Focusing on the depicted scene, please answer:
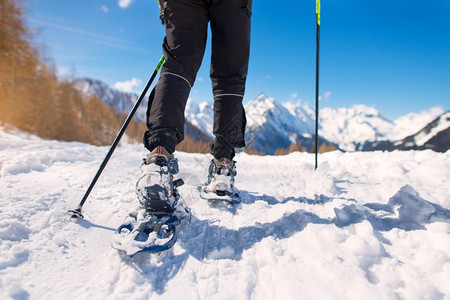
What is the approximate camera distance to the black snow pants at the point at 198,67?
1.30 meters

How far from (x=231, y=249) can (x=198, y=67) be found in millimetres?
1148

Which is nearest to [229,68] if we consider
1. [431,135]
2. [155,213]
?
[155,213]

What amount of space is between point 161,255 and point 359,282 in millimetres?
823

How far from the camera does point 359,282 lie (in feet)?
2.68

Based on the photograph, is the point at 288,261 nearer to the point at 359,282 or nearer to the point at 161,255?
the point at 359,282

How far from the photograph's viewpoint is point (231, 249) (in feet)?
3.70

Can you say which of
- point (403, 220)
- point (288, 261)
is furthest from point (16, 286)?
point (403, 220)

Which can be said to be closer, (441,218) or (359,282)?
(359,282)

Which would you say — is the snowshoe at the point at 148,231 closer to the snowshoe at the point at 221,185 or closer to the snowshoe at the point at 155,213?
the snowshoe at the point at 155,213

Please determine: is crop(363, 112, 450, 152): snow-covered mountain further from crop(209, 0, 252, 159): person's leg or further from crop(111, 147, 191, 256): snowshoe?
crop(111, 147, 191, 256): snowshoe

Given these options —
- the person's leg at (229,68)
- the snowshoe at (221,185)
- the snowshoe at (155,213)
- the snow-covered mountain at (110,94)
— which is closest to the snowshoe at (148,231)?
the snowshoe at (155,213)

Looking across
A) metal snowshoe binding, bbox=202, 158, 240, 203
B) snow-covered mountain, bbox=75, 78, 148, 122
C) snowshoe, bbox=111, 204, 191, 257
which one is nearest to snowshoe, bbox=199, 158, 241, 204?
metal snowshoe binding, bbox=202, 158, 240, 203

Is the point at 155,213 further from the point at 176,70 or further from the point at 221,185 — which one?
the point at 176,70

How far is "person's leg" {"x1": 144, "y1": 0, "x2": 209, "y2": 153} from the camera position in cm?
128
